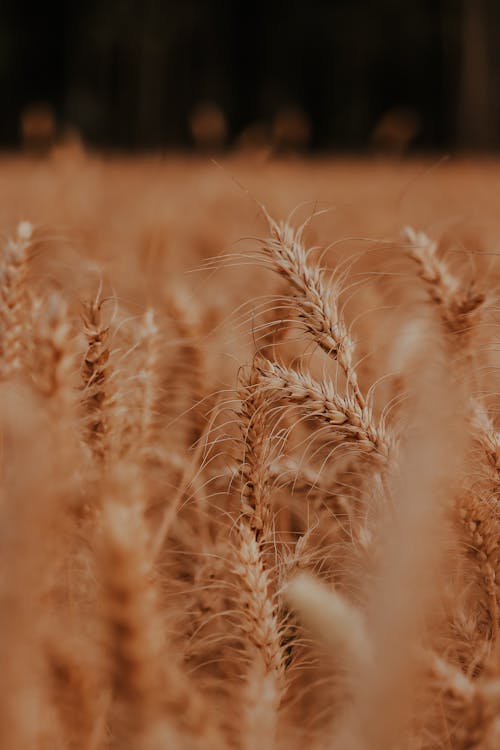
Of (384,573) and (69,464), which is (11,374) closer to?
(69,464)

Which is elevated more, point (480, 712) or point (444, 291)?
point (444, 291)

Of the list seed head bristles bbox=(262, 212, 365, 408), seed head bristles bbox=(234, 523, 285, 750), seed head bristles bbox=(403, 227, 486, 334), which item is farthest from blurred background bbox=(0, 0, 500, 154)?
seed head bristles bbox=(234, 523, 285, 750)

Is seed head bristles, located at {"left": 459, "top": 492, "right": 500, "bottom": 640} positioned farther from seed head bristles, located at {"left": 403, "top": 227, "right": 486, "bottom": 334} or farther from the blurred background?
→ the blurred background

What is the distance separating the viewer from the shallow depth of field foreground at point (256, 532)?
290 millimetres

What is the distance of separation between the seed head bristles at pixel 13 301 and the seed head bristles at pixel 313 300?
0.19 meters

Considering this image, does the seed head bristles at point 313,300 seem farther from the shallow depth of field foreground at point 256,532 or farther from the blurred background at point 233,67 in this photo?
the blurred background at point 233,67

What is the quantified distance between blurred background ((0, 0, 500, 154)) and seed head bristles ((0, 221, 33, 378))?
11.5m

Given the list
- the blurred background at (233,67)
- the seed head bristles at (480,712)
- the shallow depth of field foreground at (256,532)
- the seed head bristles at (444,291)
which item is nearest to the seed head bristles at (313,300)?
the shallow depth of field foreground at (256,532)

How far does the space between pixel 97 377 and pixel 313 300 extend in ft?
0.53

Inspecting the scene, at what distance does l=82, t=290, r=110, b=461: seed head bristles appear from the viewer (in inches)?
20.9

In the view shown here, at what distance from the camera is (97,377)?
1.80ft

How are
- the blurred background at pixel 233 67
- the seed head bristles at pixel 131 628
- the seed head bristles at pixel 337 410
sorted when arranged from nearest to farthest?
the seed head bristles at pixel 131 628
the seed head bristles at pixel 337 410
the blurred background at pixel 233 67

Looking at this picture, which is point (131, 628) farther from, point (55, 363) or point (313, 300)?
point (313, 300)

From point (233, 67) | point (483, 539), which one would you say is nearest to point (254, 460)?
point (483, 539)
